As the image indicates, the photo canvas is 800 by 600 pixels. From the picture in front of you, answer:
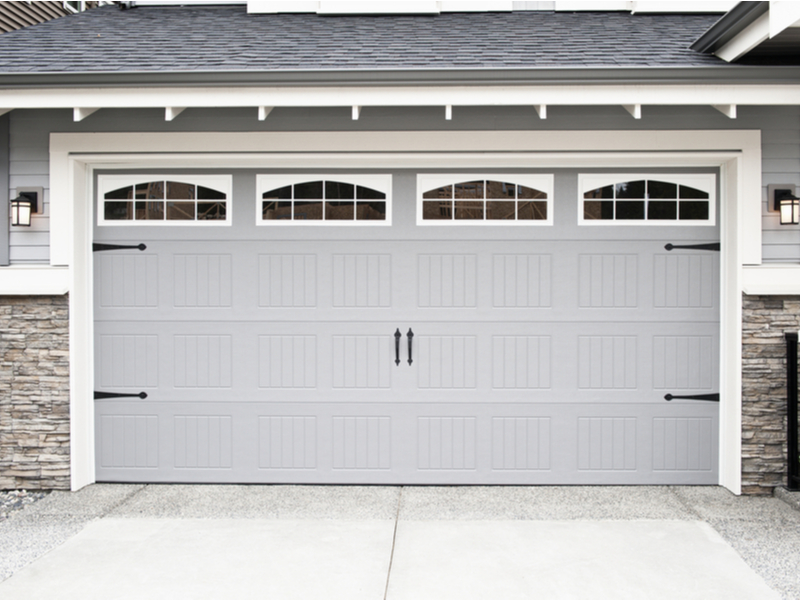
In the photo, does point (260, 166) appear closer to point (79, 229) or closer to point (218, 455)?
point (79, 229)

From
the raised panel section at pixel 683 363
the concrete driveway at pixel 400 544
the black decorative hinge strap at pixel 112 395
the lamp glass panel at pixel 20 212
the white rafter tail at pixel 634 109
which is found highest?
the white rafter tail at pixel 634 109

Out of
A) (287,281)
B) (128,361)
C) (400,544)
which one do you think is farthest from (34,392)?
(400,544)

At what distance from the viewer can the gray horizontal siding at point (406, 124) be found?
14.2ft

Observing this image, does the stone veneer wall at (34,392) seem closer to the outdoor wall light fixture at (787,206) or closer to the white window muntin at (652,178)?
the white window muntin at (652,178)

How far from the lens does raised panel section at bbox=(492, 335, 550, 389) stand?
4539mm

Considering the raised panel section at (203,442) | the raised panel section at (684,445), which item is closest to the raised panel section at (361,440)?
the raised panel section at (203,442)

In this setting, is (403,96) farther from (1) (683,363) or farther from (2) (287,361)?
(1) (683,363)

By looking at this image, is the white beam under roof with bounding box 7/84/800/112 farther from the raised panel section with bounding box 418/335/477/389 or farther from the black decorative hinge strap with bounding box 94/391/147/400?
the black decorative hinge strap with bounding box 94/391/147/400

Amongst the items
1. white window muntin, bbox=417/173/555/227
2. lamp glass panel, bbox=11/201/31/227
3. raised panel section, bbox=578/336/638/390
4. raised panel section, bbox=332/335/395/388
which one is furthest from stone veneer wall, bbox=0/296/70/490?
raised panel section, bbox=578/336/638/390

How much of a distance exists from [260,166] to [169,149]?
0.64 m

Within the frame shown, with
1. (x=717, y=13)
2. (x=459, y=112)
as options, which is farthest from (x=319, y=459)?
(x=717, y=13)

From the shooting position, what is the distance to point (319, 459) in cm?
456

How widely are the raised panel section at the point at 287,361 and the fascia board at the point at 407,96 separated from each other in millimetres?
1649

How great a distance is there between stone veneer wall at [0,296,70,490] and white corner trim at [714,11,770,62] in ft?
15.5
